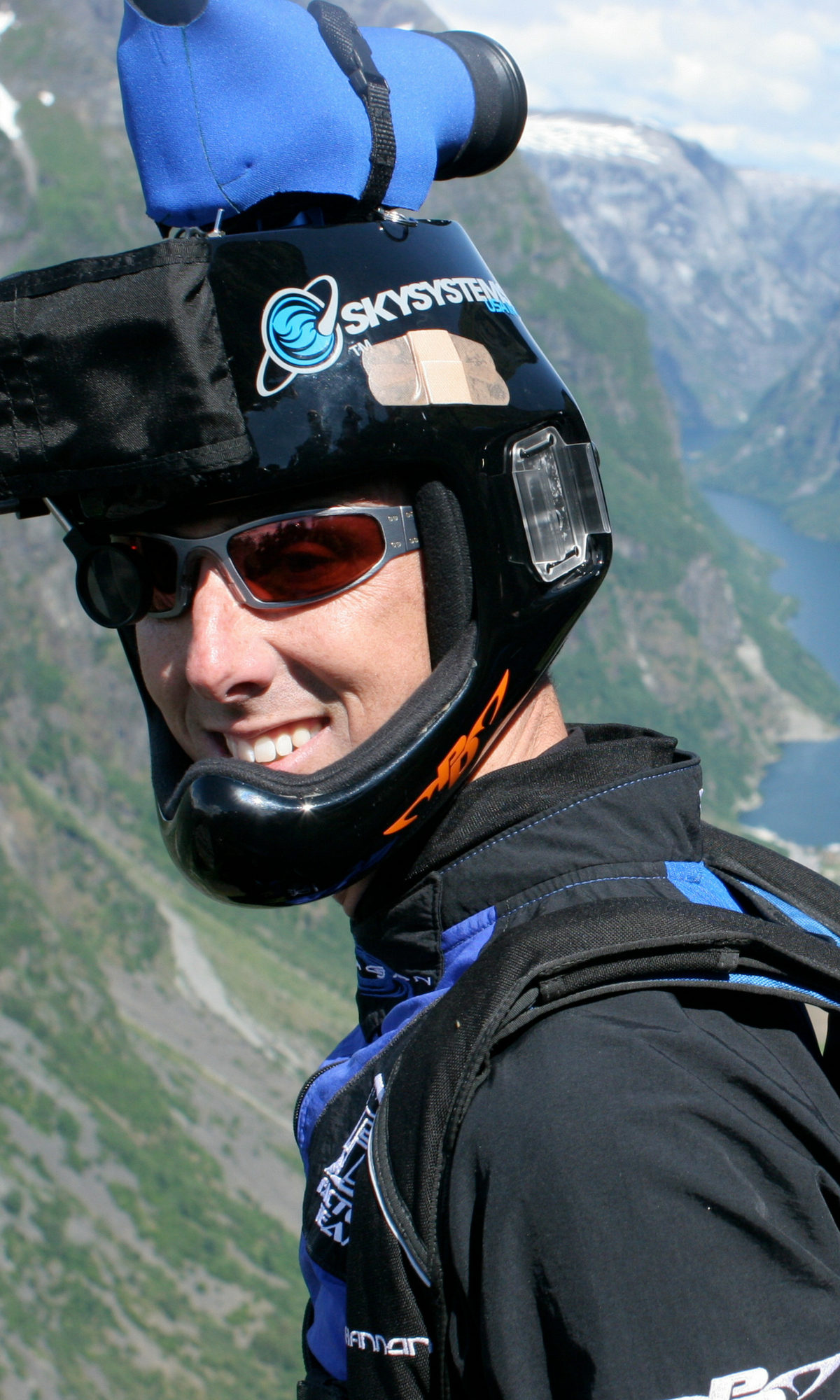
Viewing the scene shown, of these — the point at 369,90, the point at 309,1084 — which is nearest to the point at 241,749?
the point at 309,1084

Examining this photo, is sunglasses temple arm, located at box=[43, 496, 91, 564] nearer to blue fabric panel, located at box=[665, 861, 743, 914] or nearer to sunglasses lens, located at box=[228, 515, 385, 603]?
sunglasses lens, located at box=[228, 515, 385, 603]

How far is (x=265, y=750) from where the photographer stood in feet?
9.39

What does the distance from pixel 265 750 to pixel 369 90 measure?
1593 mm

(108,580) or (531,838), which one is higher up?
(108,580)

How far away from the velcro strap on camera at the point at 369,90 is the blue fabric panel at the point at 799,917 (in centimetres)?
189

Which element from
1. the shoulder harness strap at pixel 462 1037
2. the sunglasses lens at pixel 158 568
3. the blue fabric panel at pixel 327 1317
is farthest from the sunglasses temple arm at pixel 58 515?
the blue fabric panel at pixel 327 1317

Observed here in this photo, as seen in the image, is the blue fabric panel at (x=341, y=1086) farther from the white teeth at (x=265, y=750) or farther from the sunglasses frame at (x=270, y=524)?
the sunglasses frame at (x=270, y=524)

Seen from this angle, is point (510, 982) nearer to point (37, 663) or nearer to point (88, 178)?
point (37, 663)

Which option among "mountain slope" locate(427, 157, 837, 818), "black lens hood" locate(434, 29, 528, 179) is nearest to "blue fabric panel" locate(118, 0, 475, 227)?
"black lens hood" locate(434, 29, 528, 179)

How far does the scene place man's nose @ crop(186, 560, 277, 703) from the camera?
2.72 meters

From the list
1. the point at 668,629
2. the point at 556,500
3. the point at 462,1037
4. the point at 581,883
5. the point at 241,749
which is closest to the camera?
the point at 462,1037

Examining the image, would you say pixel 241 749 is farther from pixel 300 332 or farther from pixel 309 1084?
pixel 300 332

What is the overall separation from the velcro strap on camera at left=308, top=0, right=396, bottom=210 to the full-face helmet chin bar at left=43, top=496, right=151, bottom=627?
1.04 m

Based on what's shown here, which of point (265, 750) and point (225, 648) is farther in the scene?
point (265, 750)
